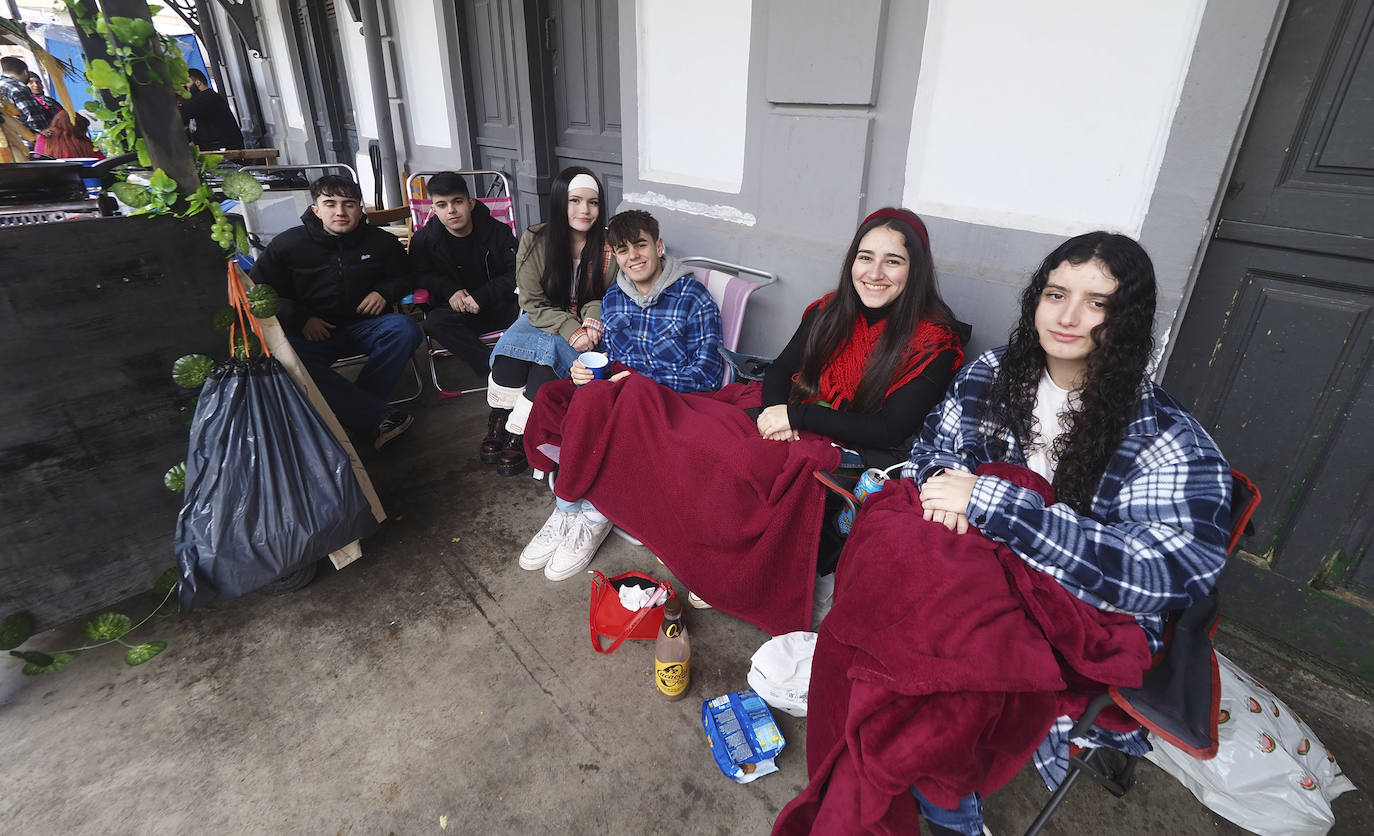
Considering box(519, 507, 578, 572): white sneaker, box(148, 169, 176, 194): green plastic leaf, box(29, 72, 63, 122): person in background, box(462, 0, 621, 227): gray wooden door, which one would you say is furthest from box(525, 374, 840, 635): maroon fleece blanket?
box(29, 72, 63, 122): person in background

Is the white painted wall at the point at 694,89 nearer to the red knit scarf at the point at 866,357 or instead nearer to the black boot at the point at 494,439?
the red knit scarf at the point at 866,357

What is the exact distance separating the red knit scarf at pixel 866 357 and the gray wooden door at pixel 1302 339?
82 centimetres

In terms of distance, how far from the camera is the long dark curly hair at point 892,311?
2094 mm

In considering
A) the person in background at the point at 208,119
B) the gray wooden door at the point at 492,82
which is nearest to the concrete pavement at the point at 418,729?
the gray wooden door at the point at 492,82

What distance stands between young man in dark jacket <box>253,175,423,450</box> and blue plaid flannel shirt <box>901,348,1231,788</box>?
123 inches

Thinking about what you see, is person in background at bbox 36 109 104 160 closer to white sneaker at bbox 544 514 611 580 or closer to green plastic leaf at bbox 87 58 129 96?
green plastic leaf at bbox 87 58 129 96

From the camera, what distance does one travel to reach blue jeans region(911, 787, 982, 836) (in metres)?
1.40

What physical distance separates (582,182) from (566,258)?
0.38 m

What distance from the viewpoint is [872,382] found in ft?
7.02

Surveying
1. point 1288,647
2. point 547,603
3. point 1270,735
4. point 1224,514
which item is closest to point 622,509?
point 547,603

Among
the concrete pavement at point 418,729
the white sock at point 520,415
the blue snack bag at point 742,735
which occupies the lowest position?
the concrete pavement at point 418,729

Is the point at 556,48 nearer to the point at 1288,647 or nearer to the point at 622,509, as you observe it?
the point at 622,509

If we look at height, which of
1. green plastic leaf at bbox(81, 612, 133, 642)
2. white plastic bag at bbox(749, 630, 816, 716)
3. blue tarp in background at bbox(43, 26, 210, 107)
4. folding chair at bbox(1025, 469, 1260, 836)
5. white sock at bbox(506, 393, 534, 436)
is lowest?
green plastic leaf at bbox(81, 612, 133, 642)

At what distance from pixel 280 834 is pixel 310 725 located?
35 cm
